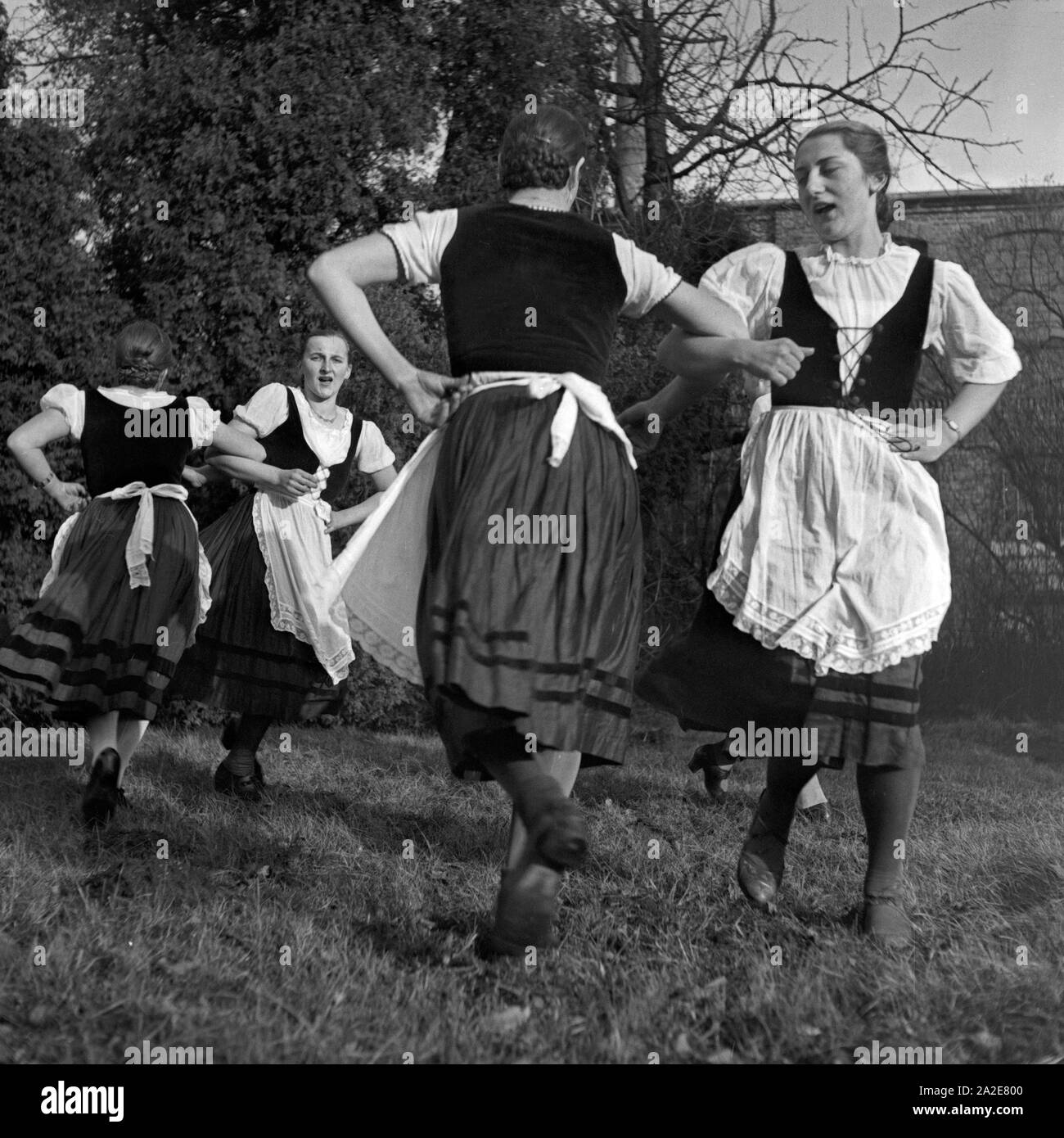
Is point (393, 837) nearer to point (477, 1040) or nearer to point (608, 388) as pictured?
point (477, 1040)

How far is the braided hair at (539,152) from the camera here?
10.2ft

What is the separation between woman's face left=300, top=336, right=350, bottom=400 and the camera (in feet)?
18.2

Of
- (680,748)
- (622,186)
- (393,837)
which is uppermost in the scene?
(622,186)

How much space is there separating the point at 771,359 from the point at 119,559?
2.78 m

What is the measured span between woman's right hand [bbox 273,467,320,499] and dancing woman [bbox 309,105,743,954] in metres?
2.23

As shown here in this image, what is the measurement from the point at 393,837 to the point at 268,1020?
6.94 feet

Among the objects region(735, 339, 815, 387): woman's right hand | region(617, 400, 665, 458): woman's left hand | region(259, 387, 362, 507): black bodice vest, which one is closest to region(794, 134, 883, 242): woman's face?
region(735, 339, 815, 387): woman's right hand

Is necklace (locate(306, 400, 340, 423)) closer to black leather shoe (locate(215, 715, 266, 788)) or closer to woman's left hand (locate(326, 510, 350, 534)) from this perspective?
woman's left hand (locate(326, 510, 350, 534))

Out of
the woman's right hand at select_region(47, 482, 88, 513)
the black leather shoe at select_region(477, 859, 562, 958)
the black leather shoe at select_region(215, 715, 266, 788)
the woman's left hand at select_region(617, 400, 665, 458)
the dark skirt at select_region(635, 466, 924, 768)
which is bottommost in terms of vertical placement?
the black leather shoe at select_region(215, 715, 266, 788)

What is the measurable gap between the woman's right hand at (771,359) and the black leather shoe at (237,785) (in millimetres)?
3042

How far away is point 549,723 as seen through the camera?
2.88m

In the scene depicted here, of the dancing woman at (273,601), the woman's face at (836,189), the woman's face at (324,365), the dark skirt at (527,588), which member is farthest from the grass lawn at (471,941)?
the woman's face at (836,189)

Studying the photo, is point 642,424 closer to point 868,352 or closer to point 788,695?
point 868,352
